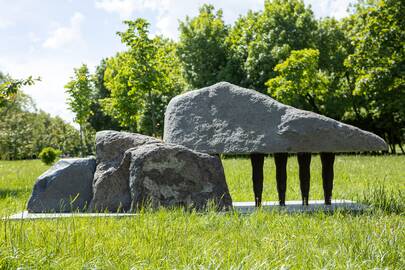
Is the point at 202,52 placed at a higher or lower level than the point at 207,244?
higher

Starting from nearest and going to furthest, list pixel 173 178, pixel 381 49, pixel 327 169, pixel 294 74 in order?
1. pixel 173 178
2. pixel 327 169
3. pixel 381 49
4. pixel 294 74

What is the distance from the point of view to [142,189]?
24.5ft

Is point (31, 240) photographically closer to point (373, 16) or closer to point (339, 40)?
point (373, 16)

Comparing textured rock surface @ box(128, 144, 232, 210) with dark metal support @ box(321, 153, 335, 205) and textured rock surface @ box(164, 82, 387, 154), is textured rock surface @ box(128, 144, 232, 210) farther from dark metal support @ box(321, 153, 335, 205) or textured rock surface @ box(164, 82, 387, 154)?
dark metal support @ box(321, 153, 335, 205)

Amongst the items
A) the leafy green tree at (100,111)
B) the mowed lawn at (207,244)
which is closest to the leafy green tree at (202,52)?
the leafy green tree at (100,111)

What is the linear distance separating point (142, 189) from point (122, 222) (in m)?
1.34

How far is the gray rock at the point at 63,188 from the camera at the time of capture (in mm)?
8047

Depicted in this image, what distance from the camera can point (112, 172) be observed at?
26.0 feet

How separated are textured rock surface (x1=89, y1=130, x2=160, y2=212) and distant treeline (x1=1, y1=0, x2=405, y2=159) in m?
15.0

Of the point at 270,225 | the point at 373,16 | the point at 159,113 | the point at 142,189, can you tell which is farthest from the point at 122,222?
the point at 159,113

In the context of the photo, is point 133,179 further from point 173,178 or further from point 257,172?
point 257,172

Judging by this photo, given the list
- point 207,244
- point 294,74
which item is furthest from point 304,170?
point 294,74

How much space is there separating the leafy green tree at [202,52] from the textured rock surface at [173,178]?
79.0 feet

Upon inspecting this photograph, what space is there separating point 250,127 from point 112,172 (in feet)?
7.64
